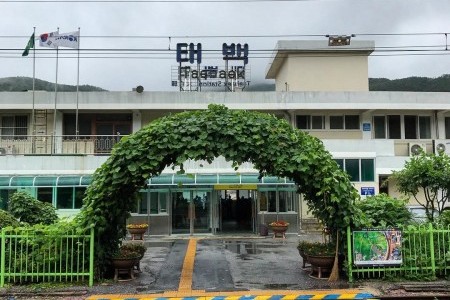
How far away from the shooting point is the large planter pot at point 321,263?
12.7m

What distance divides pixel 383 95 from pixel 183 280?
18474 millimetres

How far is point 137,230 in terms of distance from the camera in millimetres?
22250

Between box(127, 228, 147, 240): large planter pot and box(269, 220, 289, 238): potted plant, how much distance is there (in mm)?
6250

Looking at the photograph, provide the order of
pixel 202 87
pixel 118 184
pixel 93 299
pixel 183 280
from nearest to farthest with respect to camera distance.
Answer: pixel 93 299 → pixel 118 184 → pixel 183 280 → pixel 202 87

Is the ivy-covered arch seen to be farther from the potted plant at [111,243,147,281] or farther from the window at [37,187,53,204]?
the window at [37,187,53,204]

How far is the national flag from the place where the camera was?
82.2 feet

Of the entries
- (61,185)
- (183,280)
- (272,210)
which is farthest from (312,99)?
(183,280)

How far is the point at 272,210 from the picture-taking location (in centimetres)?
2445

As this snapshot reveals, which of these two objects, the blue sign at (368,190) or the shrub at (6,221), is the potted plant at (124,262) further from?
the blue sign at (368,190)

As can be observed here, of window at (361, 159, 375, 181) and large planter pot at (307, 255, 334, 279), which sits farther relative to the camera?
window at (361, 159, 375, 181)

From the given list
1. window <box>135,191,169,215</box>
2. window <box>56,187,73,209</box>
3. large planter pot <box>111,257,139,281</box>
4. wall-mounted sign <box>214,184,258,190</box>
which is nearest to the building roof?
wall-mounted sign <box>214,184,258,190</box>

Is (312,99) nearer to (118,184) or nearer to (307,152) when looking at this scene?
(307,152)

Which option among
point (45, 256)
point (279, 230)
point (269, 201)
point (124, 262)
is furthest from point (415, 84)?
point (45, 256)

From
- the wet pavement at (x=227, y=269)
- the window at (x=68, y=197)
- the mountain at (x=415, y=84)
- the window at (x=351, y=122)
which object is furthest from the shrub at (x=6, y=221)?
the mountain at (x=415, y=84)
